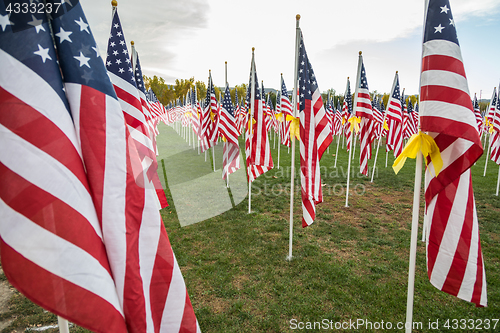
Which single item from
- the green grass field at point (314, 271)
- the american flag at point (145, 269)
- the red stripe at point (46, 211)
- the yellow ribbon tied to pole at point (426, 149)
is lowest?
the green grass field at point (314, 271)

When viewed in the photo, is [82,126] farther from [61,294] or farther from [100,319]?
[100,319]

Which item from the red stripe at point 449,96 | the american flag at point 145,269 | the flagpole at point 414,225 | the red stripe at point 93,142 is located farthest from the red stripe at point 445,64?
the red stripe at point 93,142

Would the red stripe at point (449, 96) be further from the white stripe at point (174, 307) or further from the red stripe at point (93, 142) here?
the red stripe at point (93, 142)

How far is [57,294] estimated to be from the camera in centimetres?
131

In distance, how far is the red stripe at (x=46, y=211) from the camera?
1293mm

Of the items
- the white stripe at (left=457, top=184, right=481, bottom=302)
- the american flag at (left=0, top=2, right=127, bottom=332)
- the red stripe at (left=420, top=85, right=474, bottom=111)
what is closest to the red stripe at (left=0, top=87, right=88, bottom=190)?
the american flag at (left=0, top=2, right=127, bottom=332)

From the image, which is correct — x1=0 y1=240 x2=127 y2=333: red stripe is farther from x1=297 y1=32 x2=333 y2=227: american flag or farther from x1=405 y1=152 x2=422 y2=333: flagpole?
x1=297 y1=32 x2=333 y2=227: american flag

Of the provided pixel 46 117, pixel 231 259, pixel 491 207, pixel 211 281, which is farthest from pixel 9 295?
pixel 491 207

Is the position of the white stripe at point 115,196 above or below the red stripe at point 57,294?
above

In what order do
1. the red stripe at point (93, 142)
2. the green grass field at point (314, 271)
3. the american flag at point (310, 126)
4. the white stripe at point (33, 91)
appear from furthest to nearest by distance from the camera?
the american flag at point (310, 126) < the green grass field at point (314, 271) < the red stripe at point (93, 142) < the white stripe at point (33, 91)

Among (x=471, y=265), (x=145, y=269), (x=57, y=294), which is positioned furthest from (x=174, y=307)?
(x=471, y=265)

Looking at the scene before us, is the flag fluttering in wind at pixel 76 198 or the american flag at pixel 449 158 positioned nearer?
the flag fluttering in wind at pixel 76 198

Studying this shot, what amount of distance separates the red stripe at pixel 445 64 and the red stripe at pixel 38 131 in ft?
10.3

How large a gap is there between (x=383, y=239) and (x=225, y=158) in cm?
609
